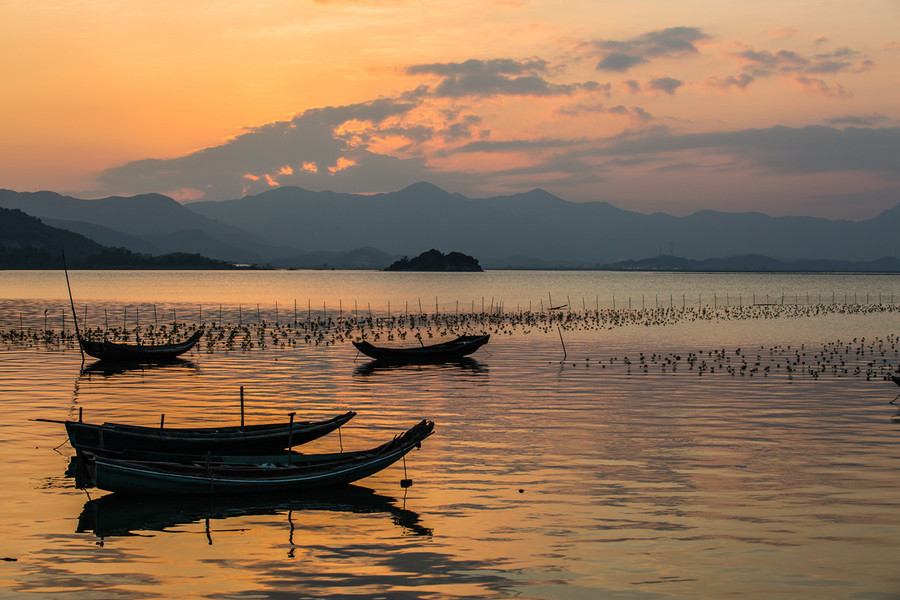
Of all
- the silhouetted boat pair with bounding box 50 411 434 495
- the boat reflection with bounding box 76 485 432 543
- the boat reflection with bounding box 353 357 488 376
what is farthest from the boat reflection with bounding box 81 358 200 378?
the boat reflection with bounding box 76 485 432 543

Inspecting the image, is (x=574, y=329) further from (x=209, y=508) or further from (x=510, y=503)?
(x=209, y=508)

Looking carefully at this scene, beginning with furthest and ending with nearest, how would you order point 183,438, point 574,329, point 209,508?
point 574,329
point 183,438
point 209,508

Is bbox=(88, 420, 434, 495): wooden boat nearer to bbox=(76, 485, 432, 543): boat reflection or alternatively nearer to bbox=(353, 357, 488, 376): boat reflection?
bbox=(76, 485, 432, 543): boat reflection

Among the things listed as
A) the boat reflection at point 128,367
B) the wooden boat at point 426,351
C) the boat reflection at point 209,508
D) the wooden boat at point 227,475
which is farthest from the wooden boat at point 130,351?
the wooden boat at point 227,475

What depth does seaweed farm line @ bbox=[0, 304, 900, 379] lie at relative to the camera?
45625mm

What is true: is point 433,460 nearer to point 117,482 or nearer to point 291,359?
point 117,482

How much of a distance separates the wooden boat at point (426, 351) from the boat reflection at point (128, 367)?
9.77 metres

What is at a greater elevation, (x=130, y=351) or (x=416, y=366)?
(x=130, y=351)

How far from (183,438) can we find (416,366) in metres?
26.9

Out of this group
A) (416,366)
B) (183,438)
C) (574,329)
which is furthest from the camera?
(574,329)

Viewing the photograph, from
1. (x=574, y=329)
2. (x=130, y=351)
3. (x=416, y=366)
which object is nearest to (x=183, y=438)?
(x=416, y=366)

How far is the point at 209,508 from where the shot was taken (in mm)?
18844

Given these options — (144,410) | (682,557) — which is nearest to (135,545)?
(682,557)

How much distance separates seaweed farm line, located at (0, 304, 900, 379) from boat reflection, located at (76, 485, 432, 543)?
2672cm
